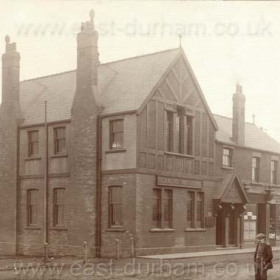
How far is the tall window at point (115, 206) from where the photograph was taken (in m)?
29.6

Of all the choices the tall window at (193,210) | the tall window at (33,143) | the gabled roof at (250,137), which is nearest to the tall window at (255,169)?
the gabled roof at (250,137)

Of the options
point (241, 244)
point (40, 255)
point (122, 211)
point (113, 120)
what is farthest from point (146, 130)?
point (241, 244)

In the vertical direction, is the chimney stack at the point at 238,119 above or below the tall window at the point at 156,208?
above

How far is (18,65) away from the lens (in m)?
34.9

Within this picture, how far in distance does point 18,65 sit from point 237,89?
13.5 metres

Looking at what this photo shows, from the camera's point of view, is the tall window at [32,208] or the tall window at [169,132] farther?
the tall window at [32,208]

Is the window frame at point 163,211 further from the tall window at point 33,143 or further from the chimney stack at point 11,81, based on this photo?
the chimney stack at point 11,81

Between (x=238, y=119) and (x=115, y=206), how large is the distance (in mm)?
11829

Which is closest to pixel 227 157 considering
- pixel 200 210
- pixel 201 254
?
pixel 200 210

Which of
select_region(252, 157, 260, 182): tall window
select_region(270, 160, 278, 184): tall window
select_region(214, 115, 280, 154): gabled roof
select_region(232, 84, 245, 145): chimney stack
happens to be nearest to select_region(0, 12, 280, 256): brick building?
select_region(232, 84, 245, 145): chimney stack

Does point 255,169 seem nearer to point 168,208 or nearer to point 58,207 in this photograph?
point 168,208

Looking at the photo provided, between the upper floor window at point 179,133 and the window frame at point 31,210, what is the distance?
7857mm

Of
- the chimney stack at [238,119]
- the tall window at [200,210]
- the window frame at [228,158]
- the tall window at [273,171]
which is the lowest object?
the tall window at [200,210]

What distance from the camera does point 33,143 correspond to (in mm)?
34062
